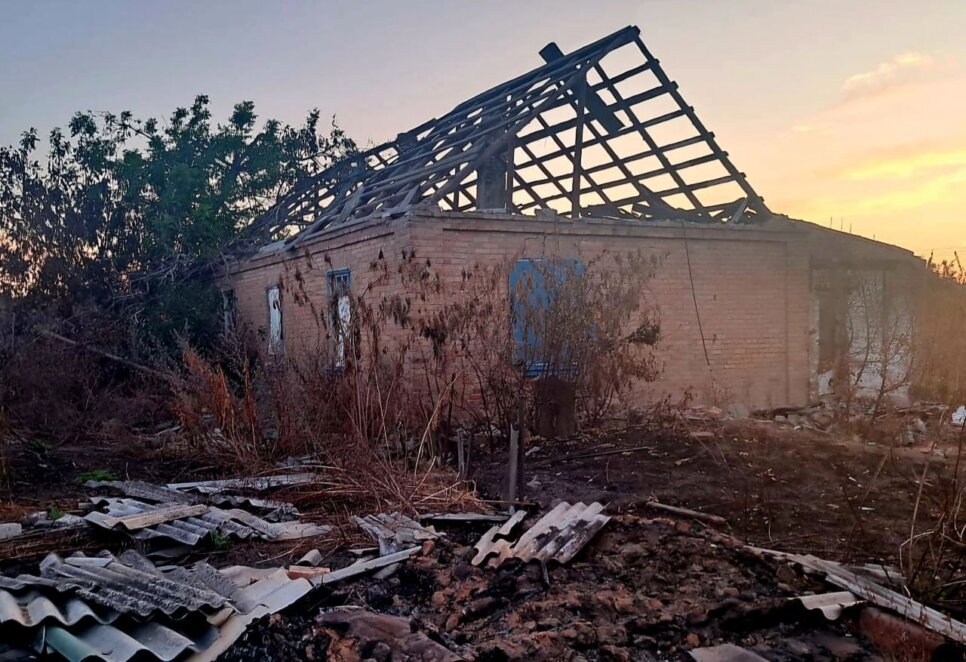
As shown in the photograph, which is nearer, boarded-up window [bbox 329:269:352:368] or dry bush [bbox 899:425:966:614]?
dry bush [bbox 899:425:966:614]

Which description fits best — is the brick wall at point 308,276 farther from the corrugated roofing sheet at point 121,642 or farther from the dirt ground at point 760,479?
the corrugated roofing sheet at point 121,642

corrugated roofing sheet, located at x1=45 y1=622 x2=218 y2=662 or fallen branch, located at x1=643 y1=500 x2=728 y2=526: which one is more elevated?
corrugated roofing sheet, located at x1=45 y1=622 x2=218 y2=662

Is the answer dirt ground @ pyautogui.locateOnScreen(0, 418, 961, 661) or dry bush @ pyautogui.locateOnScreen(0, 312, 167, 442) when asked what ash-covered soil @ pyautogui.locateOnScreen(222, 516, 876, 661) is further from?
dry bush @ pyautogui.locateOnScreen(0, 312, 167, 442)

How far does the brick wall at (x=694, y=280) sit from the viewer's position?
10.8m

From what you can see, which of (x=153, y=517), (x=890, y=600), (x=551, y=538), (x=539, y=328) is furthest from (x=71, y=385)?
(x=890, y=600)

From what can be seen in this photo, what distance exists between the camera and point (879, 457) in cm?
709

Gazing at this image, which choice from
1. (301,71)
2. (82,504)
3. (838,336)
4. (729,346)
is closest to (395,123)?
(301,71)

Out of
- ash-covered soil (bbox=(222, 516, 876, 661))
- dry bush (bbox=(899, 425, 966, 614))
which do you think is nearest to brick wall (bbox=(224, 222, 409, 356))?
ash-covered soil (bbox=(222, 516, 876, 661))

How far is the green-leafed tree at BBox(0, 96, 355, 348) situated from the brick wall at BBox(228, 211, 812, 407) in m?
3.23

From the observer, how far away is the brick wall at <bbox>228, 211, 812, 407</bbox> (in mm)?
10805

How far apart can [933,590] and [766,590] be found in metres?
0.79

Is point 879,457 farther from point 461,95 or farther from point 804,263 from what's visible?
point 461,95

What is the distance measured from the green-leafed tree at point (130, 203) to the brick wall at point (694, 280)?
10.6 feet

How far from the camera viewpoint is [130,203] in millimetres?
16234
